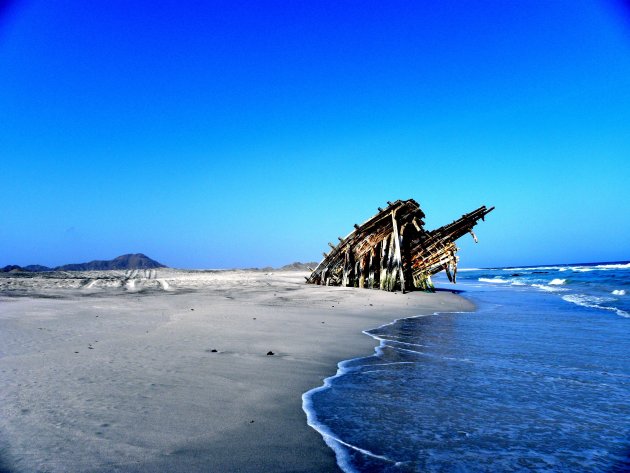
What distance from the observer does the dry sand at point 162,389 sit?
7.91 feet

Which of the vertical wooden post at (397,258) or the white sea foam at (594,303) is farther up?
the vertical wooden post at (397,258)

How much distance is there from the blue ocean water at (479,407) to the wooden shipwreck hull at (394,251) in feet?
35.2

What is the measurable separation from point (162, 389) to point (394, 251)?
14368mm

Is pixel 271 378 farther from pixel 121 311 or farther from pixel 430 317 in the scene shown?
pixel 430 317

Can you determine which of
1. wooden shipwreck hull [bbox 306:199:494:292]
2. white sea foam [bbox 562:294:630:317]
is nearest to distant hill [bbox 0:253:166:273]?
wooden shipwreck hull [bbox 306:199:494:292]

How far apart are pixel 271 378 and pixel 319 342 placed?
220 centimetres

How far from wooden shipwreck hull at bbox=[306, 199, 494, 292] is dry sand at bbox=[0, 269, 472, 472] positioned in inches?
357

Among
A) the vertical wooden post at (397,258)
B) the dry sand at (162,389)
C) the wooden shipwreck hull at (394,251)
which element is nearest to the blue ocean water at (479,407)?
the dry sand at (162,389)

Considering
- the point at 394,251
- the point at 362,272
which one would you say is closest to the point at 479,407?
the point at 394,251

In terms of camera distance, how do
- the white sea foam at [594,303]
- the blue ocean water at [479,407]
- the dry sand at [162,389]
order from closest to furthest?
the dry sand at [162,389] < the blue ocean water at [479,407] < the white sea foam at [594,303]

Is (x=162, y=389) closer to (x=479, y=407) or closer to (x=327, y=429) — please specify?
(x=327, y=429)

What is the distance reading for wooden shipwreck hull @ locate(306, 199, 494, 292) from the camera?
17219 mm

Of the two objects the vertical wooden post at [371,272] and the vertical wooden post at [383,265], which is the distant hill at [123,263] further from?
the vertical wooden post at [383,265]

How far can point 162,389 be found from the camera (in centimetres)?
363
